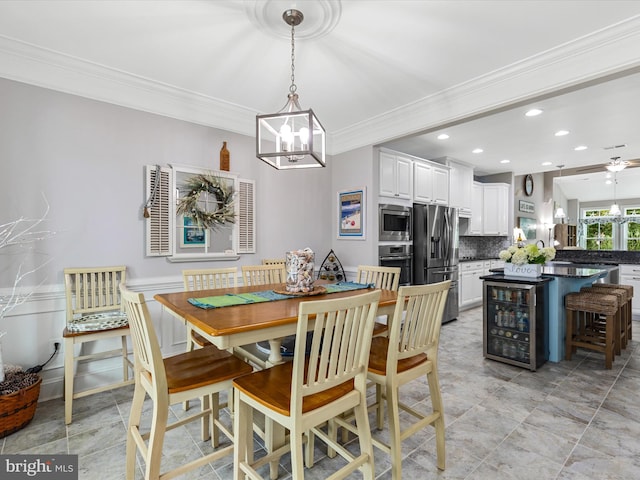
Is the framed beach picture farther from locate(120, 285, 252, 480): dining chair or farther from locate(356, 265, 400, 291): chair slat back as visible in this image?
locate(120, 285, 252, 480): dining chair

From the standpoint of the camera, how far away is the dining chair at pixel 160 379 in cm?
138

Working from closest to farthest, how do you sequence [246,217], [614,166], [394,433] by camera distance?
[394,433]
[246,217]
[614,166]

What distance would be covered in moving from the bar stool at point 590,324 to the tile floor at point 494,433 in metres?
0.24

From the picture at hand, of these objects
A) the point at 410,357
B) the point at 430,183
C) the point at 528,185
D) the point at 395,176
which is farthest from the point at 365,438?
the point at 528,185

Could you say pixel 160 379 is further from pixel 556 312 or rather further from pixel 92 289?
pixel 556 312

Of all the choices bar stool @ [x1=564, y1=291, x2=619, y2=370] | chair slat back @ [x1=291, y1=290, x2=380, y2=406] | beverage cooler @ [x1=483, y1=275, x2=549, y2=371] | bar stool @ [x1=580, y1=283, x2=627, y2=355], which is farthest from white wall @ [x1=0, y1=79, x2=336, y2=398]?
bar stool @ [x1=580, y1=283, x2=627, y2=355]

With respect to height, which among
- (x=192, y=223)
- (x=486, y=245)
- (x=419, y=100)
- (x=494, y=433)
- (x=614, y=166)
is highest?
(x=419, y=100)

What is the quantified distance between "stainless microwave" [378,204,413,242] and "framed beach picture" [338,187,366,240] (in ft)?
0.78

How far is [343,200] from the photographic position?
4.32 metres

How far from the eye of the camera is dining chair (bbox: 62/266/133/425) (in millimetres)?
2307

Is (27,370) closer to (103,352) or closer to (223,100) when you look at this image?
(103,352)

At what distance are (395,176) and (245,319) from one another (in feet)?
10.8

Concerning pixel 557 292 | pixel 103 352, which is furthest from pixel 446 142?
pixel 103 352

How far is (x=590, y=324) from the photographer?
12.3 ft
